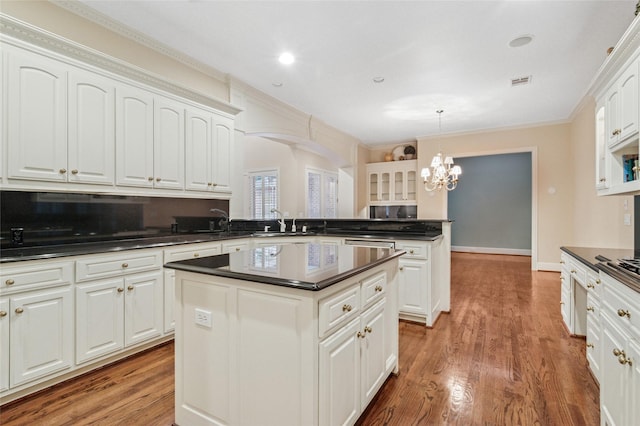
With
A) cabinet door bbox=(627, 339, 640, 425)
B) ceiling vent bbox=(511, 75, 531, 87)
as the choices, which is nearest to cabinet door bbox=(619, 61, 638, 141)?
cabinet door bbox=(627, 339, 640, 425)

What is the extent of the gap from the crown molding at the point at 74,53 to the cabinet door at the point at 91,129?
97mm

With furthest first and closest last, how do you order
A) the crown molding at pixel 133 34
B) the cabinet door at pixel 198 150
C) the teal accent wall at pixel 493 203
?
1. the teal accent wall at pixel 493 203
2. the cabinet door at pixel 198 150
3. the crown molding at pixel 133 34

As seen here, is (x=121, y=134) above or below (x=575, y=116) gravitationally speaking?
below

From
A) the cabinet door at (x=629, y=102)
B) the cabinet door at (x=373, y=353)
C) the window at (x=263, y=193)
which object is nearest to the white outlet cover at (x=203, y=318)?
the cabinet door at (x=373, y=353)

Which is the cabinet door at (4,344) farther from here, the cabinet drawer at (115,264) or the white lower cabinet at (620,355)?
the white lower cabinet at (620,355)

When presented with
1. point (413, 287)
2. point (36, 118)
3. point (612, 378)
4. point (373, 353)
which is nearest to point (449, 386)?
point (373, 353)

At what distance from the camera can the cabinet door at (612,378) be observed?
1.37 metres

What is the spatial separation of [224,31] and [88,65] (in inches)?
47.9

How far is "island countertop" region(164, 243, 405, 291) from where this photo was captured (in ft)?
4.43

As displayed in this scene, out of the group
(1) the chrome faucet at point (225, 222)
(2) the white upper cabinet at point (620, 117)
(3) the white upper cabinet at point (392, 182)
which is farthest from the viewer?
(3) the white upper cabinet at point (392, 182)

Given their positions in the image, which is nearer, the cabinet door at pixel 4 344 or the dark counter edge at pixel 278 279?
the dark counter edge at pixel 278 279

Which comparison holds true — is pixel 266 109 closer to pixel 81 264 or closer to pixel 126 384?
pixel 81 264

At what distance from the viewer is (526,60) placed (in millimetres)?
3605

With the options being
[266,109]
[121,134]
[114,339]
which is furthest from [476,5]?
[114,339]
